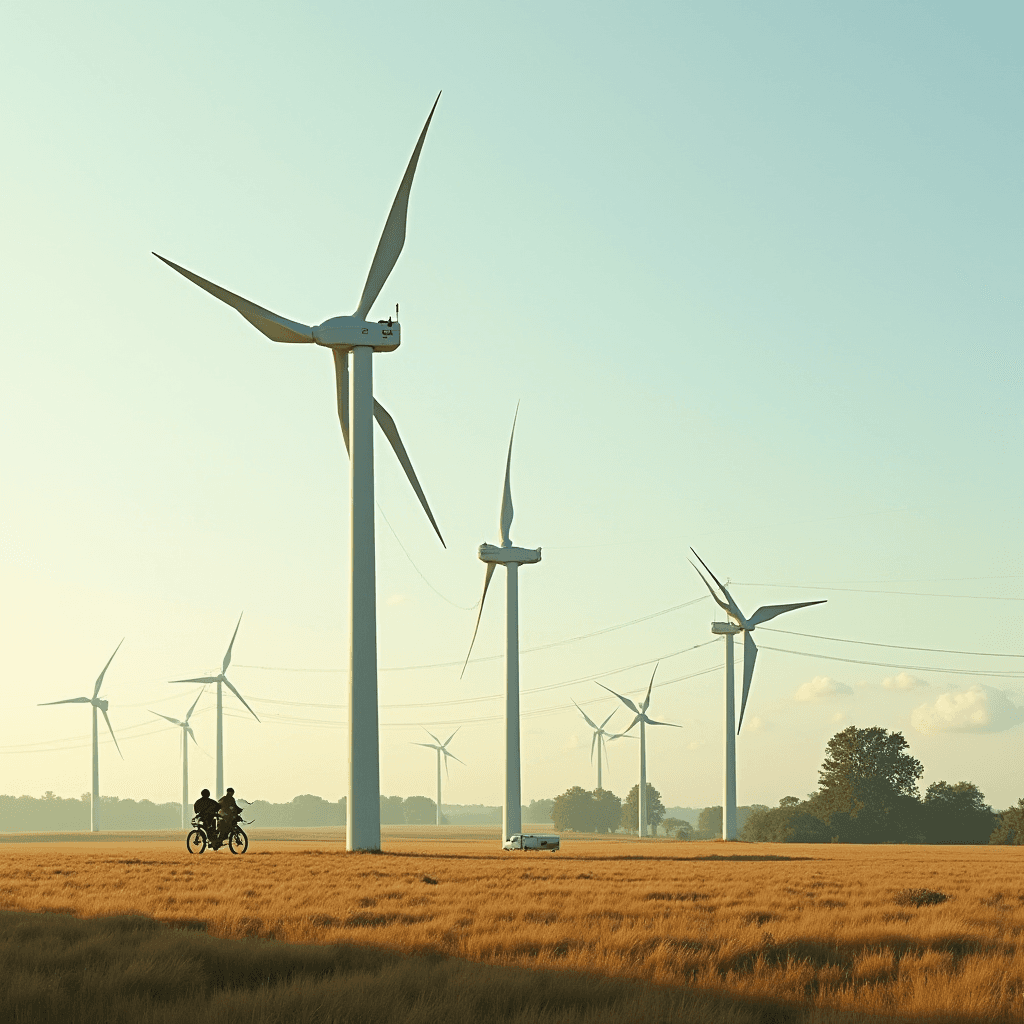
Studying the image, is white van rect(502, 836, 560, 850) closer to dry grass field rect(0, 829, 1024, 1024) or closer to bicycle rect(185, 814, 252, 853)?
bicycle rect(185, 814, 252, 853)

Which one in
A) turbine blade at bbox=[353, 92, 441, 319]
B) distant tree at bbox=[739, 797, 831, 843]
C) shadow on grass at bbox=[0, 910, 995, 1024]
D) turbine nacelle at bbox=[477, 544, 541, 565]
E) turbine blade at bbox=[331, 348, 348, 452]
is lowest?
distant tree at bbox=[739, 797, 831, 843]

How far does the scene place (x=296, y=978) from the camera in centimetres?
1444

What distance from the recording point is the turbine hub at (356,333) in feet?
198

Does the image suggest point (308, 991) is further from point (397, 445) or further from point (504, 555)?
point (504, 555)

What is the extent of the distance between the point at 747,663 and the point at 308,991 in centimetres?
10334

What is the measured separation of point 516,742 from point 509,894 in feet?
220

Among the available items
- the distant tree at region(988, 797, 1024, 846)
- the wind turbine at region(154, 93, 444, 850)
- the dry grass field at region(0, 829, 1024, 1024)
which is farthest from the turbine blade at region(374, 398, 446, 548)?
the distant tree at region(988, 797, 1024, 846)

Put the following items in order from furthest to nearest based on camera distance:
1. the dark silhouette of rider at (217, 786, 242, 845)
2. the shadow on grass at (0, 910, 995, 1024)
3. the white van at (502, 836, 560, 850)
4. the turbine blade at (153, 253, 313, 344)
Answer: the white van at (502, 836, 560, 850), the turbine blade at (153, 253, 313, 344), the dark silhouette of rider at (217, 786, 242, 845), the shadow on grass at (0, 910, 995, 1024)

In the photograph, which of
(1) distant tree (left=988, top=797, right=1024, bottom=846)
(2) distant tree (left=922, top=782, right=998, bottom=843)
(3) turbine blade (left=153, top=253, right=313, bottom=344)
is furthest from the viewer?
(2) distant tree (left=922, top=782, right=998, bottom=843)

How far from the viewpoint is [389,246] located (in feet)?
209

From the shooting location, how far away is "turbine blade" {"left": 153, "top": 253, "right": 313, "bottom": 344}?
59.2m

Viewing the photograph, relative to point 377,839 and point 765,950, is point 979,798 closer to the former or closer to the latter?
point 377,839

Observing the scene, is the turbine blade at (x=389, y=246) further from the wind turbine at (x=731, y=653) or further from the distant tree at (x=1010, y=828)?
the distant tree at (x=1010, y=828)

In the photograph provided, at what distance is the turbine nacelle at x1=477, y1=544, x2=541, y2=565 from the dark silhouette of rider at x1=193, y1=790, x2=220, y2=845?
169ft
